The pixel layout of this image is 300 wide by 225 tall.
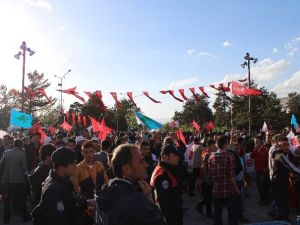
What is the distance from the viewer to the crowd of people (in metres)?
2.57

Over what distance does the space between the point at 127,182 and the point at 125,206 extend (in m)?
0.22

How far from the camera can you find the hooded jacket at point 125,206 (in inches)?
95.2

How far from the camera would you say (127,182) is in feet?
8.57

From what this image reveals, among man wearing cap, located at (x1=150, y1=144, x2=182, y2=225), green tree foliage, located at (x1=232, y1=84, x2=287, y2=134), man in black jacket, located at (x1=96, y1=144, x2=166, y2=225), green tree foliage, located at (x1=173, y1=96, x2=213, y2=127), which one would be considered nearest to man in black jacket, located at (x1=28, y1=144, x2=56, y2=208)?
man wearing cap, located at (x1=150, y1=144, x2=182, y2=225)

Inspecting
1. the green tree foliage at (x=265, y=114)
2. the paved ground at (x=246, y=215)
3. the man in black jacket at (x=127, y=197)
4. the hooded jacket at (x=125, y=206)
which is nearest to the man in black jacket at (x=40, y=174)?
the paved ground at (x=246, y=215)

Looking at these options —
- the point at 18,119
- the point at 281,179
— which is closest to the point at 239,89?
the point at 18,119

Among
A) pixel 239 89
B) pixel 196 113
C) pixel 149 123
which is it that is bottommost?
pixel 149 123

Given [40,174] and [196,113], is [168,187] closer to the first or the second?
[40,174]

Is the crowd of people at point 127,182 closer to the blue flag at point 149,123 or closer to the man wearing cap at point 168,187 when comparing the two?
the man wearing cap at point 168,187

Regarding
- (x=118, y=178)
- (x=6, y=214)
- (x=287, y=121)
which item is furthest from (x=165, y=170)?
(x=287, y=121)

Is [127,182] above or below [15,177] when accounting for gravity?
above

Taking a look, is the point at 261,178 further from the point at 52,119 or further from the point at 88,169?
the point at 52,119

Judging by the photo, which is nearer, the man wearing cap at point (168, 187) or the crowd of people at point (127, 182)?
the crowd of people at point (127, 182)

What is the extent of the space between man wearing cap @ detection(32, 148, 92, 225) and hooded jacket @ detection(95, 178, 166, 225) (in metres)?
0.93
